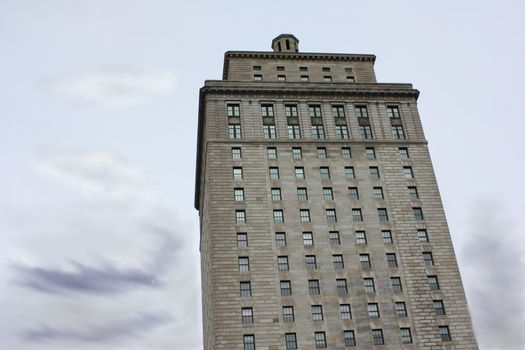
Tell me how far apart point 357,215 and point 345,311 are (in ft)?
40.8

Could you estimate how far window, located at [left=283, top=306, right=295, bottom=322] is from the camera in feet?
200

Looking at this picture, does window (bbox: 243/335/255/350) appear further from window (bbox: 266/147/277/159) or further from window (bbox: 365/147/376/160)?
window (bbox: 365/147/376/160)

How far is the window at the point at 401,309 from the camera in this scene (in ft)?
206

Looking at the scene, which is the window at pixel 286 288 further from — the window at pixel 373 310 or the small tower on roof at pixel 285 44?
the small tower on roof at pixel 285 44

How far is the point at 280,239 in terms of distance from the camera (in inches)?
2598

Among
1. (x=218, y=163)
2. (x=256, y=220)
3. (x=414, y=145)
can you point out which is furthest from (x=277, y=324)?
(x=414, y=145)

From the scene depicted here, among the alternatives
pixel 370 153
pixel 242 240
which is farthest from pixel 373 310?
pixel 370 153

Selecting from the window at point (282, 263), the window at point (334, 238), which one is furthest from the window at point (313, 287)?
the window at point (334, 238)

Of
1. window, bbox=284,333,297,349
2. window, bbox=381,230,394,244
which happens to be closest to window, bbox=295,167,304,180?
window, bbox=381,230,394,244

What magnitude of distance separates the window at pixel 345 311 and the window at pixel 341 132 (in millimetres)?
23560

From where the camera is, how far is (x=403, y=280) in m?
64.8

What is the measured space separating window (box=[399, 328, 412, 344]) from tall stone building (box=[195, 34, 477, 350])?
0.12m

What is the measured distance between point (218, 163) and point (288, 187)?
31.0 ft

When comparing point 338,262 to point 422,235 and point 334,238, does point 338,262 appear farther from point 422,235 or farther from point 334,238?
point 422,235
